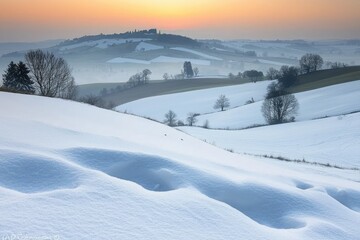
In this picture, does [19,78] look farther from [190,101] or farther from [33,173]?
[190,101]

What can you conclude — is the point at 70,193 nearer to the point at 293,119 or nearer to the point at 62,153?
the point at 62,153

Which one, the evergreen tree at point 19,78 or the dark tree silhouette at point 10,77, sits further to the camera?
the dark tree silhouette at point 10,77

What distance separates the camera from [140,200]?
219 inches

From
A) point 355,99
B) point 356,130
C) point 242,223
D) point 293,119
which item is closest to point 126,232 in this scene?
point 242,223

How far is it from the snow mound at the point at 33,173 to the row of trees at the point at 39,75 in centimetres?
3734

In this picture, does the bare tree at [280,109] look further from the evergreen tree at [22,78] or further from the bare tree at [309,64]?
the evergreen tree at [22,78]

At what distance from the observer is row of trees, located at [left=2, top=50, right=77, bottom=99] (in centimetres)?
4059

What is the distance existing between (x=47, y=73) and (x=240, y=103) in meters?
62.5

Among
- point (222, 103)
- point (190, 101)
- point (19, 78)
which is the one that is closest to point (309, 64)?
point (222, 103)

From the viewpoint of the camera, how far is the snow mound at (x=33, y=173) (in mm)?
5695

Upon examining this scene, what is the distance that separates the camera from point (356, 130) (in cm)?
4428

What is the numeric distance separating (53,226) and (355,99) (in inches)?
3046

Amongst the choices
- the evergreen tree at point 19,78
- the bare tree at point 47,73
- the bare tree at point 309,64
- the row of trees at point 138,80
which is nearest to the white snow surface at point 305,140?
the bare tree at point 47,73

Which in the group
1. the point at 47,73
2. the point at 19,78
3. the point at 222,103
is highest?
the point at 222,103
